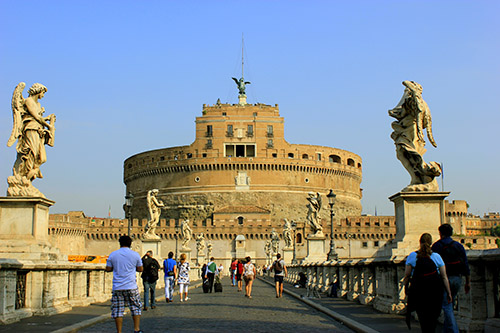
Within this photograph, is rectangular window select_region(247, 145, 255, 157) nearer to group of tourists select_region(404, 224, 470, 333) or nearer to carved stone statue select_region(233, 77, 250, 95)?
carved stone statue select_region(233, 77, 250, 95)

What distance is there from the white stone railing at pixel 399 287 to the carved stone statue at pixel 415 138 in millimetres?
1291

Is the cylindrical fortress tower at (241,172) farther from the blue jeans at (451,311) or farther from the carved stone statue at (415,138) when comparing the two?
the blue jeans at (451,311)

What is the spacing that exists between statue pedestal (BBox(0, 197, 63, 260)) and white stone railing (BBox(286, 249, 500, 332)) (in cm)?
492

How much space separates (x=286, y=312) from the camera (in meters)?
11.1

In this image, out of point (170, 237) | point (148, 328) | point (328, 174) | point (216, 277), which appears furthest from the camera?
point (328, 174)

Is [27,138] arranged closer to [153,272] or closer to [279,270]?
[153,272]

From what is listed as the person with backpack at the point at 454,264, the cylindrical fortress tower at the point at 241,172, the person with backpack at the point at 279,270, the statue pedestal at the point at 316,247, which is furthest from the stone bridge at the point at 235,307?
the cylindrical fortress tower at the point at 241,172

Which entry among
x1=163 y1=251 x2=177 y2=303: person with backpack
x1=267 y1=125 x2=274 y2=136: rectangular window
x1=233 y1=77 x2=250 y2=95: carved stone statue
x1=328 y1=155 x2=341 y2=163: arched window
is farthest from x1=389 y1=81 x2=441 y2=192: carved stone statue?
x1=233 y1=77 x2=250 y2=95: carved stone statue

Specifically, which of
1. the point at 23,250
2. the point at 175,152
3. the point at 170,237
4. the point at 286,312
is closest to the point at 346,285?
the point at 286,312

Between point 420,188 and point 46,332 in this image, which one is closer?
point 46,332

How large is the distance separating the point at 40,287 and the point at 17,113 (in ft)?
8.50

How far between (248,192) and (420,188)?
222 ft

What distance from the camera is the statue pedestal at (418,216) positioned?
29.1 feet

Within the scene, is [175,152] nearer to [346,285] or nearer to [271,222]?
[271,222]
